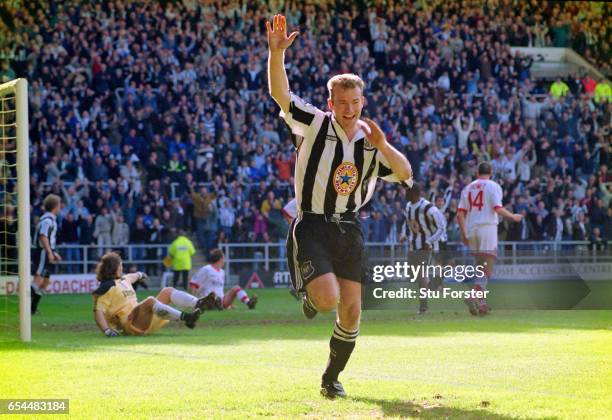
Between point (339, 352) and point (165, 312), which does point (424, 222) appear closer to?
point (165, 312)

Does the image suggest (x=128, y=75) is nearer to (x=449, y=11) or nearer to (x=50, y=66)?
(x=50, y=66)

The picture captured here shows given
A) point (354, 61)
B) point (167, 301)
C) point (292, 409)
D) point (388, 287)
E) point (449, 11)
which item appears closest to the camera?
point (292, 409)

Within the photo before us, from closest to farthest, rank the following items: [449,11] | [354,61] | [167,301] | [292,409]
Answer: [292,409] < [167,301] < [354,61] < [449,11]

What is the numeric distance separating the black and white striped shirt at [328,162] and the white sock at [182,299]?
22.3 ft

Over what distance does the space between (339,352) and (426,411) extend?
102 centimetres

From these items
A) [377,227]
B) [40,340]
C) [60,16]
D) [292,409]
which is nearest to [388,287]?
[377,227]

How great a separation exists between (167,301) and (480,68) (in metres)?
20.4

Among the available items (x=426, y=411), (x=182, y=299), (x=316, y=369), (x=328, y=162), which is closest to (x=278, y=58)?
(x=328, y=162)

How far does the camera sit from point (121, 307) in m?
13.5

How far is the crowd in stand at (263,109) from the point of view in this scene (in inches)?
1033

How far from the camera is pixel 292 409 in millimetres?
7016

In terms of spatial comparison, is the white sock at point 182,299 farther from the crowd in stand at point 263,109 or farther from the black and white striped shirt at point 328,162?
the crowd in stand at point 263,109

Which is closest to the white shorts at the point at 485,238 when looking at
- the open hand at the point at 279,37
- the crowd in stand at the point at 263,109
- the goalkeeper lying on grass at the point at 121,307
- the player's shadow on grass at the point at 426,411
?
the goalkeeper lying on grass at the point at 121,307

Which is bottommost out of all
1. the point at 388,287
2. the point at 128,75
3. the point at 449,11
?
the point at 388,287
